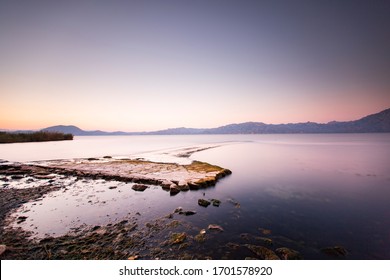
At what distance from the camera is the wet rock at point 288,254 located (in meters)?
7.70

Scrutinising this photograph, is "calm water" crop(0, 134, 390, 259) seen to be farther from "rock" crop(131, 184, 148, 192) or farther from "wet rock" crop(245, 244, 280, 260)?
"wet rock" crop(245, 244, 280, 260)

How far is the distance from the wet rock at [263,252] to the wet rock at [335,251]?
8.57 ft

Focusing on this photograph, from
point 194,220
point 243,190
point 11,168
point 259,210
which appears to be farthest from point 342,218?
point 11,168

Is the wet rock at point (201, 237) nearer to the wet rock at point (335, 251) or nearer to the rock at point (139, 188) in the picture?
the wet rock at point (335, 251)

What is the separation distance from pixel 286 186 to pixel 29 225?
20.9m

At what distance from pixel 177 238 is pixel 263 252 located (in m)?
3.81

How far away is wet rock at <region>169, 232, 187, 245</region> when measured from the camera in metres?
8.31

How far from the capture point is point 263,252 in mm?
7805

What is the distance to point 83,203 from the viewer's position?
13.0 meters

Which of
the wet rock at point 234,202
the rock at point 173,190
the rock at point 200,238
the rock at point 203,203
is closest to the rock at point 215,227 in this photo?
the rock at point 200,238

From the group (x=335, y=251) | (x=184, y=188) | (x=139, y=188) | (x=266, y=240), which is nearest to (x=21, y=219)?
(x=139, y=188)

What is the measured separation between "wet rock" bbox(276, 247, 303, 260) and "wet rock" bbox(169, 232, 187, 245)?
4201 mm

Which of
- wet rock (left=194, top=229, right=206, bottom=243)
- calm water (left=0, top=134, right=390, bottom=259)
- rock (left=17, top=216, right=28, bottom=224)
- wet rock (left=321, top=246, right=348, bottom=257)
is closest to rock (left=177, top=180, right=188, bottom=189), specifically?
calm water (left=0, top=134, right=390, bottom=259)
